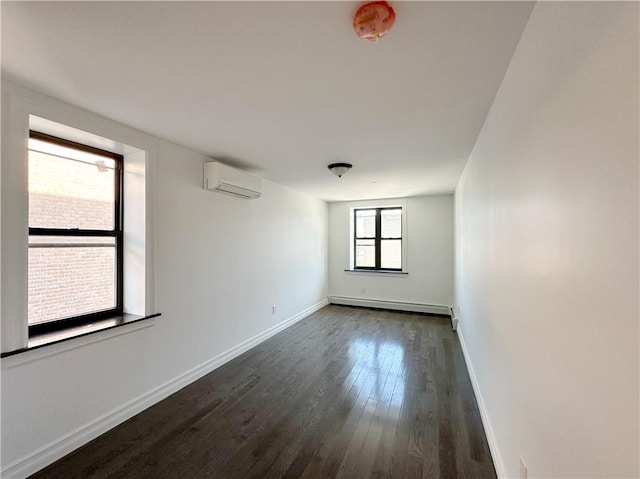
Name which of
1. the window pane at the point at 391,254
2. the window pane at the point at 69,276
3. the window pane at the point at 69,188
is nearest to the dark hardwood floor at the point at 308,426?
the window pane at the point at 69,276

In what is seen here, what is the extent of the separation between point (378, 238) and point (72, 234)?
4970mm

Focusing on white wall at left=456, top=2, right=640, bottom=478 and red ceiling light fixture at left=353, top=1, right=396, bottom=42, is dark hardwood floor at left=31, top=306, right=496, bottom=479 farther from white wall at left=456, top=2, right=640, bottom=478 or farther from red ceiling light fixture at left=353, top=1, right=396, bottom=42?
red ceiling light fixture at left=353, top=1, right=396, bottom=42

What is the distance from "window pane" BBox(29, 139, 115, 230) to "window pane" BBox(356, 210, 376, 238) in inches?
182

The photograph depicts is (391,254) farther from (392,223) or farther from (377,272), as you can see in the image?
(392,223)

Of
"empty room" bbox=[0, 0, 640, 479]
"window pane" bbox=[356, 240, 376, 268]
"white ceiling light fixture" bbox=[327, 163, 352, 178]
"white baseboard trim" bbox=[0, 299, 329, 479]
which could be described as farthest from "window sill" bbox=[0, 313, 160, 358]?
"window pane" bbox=[356, 240, 376, 268]

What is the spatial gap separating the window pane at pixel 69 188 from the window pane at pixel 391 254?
4744 millimetres

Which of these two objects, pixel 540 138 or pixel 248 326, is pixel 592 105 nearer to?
pixel 540 138

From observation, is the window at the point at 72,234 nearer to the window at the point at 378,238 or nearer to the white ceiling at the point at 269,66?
the white ceiling at the point at 269,66

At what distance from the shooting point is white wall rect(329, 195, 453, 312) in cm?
523

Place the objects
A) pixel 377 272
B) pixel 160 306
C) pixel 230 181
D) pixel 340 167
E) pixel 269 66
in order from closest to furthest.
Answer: pixel 269 66 → pixel 160 306 → pixel 230 181 → pixel 340 167 → pixel 377 272

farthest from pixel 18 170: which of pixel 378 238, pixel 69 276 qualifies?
pixel 378 238

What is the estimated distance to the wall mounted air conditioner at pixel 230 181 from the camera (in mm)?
2860

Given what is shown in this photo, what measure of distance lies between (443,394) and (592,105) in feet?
8.44

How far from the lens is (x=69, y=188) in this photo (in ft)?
6.75
